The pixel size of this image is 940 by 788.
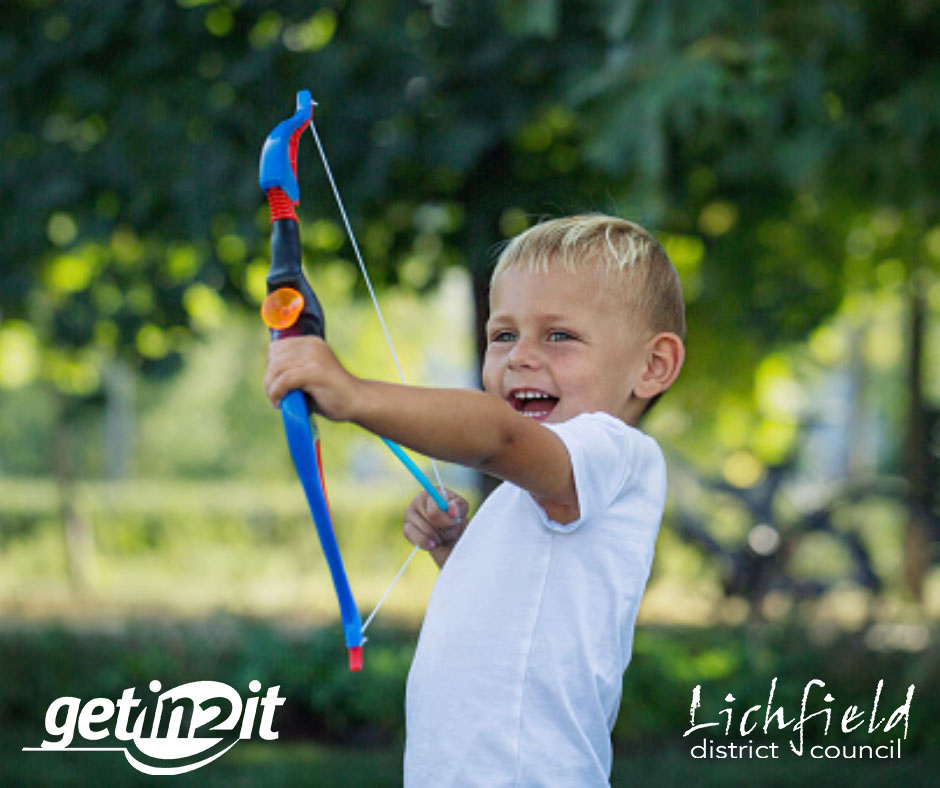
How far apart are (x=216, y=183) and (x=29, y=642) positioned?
163 inches

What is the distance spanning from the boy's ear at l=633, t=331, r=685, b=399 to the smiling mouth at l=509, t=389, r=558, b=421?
0.49 feet

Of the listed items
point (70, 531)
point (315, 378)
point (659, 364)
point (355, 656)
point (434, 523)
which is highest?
point (70, 531)

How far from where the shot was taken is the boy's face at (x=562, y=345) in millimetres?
1947

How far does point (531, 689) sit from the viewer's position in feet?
6.07

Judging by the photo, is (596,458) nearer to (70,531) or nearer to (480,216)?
(480,216)

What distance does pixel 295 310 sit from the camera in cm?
154

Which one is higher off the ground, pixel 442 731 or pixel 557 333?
pixel 557 333

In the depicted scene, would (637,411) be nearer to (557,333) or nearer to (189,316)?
(557,333)

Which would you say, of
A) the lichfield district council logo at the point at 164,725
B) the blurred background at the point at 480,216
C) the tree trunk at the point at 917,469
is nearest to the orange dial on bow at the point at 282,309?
the blurred background at the point at 480,216

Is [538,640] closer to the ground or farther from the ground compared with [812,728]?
closer to the ground

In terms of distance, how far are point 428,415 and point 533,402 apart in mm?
499

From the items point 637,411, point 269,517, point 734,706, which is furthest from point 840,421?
point 637,411

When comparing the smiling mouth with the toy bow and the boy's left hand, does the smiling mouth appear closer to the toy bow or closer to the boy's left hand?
the toy bow

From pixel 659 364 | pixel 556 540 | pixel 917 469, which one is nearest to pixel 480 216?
pixel 659 364
